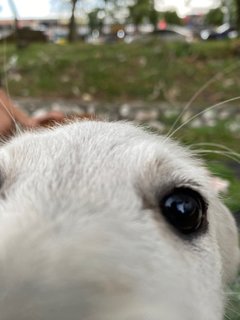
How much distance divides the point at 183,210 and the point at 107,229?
416mm

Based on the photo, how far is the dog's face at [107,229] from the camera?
1145 millimetres

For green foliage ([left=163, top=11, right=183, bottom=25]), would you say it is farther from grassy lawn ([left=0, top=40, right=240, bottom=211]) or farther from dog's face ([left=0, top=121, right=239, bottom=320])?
dog's face ([left=0, top=121, right=239, bottom=320])

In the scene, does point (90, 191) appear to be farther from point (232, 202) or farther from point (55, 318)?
point (232, 202)

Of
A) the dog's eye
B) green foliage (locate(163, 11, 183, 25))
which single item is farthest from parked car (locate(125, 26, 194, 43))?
green foliage (locate(163, 11, 183, 25))

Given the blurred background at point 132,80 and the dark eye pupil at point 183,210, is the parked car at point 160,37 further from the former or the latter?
the dark eye pupil at point 183,210

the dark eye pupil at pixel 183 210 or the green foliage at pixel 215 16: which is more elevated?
the green foliage at pixel 215 16

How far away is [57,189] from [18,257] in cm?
33

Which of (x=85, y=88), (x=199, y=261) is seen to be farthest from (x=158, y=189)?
(x=85, y=88)

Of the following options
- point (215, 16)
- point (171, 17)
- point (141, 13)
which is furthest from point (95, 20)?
point (215, 16)

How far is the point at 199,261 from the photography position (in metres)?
1.70

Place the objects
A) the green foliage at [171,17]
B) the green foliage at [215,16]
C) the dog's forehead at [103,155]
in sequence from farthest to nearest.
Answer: the green foliage at [171,17]
the green foliage at [215,16]
the dog's forehead at [103,155]

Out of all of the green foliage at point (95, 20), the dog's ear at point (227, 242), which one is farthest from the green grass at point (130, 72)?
the green foliage at point (95, 20)

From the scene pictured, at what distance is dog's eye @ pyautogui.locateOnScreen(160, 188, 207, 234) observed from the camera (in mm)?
1688

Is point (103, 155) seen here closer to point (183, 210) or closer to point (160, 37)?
point (183, 210)
